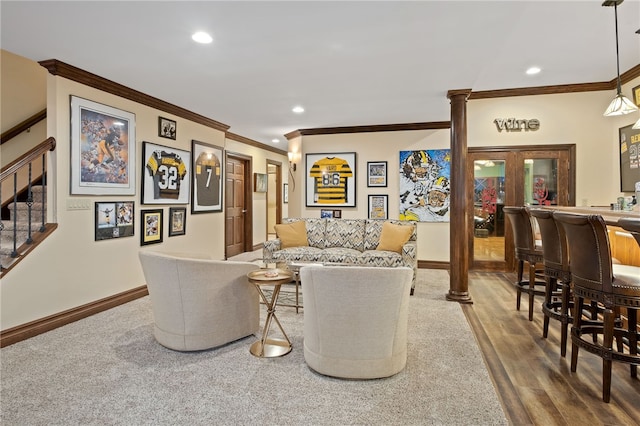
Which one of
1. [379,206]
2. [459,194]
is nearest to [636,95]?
[459,194]

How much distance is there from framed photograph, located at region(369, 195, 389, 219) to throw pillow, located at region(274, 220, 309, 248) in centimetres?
162

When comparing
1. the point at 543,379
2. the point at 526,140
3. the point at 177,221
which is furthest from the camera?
the point at 526,140

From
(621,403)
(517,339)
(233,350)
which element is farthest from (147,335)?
(621,403)

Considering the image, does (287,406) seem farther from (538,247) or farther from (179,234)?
(179,234)

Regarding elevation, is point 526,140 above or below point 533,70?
below

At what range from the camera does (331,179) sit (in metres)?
6.71

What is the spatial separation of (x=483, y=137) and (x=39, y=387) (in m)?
6.18

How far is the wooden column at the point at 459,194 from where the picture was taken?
4270 mm

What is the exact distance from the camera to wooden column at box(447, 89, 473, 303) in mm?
4270

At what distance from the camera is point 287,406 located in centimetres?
209

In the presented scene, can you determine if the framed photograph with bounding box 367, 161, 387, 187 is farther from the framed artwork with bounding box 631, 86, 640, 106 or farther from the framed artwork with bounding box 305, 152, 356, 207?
the framed artwork with bounding box 631, 86, 640, 106

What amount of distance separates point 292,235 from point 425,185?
2.58 m

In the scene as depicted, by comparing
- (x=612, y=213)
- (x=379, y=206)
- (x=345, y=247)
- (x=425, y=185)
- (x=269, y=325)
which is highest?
(x=425, y=185)

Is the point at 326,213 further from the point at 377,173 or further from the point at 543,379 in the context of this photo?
the point at 543,379
